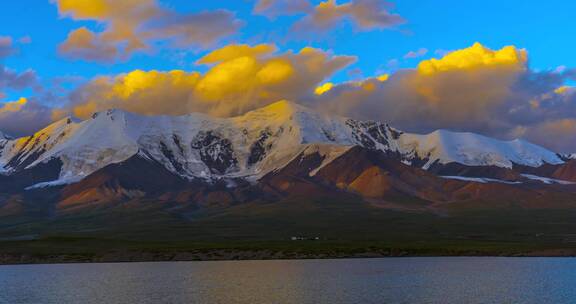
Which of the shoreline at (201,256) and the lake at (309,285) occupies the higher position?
the shoreline at (201,256)

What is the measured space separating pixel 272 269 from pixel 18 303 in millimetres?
57657

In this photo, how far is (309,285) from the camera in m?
97.7

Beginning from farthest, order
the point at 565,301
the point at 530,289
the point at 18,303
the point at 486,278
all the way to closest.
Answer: the point at 486,278 < the point at 530,289 < the point at 18,303 < the point at 565,301

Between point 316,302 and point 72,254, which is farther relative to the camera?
point 72,254

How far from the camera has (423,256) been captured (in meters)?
172

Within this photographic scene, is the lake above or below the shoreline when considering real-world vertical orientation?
below

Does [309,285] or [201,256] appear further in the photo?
[201,256]

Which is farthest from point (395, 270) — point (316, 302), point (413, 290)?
point (316, 302)

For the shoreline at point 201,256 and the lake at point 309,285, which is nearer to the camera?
the lake at point 309,285

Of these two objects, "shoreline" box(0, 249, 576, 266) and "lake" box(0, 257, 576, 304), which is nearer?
"lake" box(0, 257, 576, 304)

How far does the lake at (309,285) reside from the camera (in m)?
82.0

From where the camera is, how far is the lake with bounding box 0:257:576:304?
269 ft

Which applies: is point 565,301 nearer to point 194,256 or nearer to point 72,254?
point 194,256

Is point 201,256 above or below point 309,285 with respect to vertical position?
above
